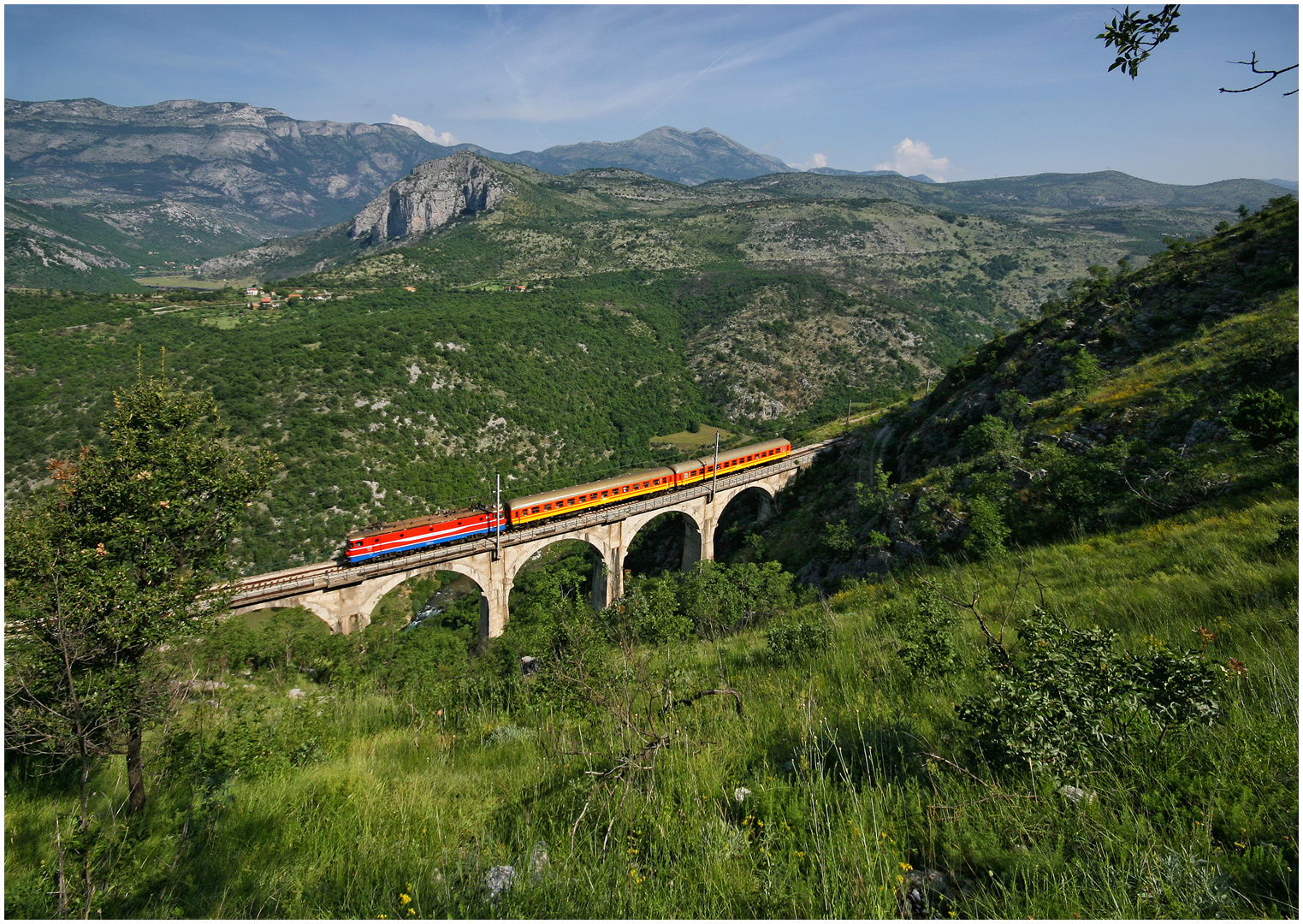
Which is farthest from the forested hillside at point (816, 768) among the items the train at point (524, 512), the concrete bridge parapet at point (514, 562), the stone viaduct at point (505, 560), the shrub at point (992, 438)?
the train at point (524, 512)

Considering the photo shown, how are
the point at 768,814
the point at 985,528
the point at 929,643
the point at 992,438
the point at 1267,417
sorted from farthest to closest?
the point at 992,438
the point at 985,528
the point at 1267,417
the point at 929,643
the point at 768,814

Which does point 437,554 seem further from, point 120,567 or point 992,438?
point 992,438

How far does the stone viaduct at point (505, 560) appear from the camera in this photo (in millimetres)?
28922

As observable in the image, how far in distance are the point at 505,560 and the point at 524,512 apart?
346 cm

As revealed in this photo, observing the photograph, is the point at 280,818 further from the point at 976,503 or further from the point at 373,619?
the point at 373,619

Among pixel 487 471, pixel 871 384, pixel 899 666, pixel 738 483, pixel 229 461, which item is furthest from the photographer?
pixel 871 384

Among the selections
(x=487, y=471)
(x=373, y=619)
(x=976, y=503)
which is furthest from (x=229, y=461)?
(x=487, y=471)

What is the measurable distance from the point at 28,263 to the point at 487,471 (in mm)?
214876

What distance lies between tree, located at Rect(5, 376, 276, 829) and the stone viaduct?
55.2 feet

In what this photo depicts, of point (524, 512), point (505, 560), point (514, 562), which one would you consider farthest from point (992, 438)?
point (505, 560)

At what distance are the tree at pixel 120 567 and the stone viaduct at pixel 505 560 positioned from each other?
16.8m

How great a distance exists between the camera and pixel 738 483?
45094 millimetres

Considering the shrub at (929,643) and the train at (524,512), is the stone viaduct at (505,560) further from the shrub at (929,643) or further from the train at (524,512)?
the shrub at (929,643)

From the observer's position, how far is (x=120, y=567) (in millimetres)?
5914
